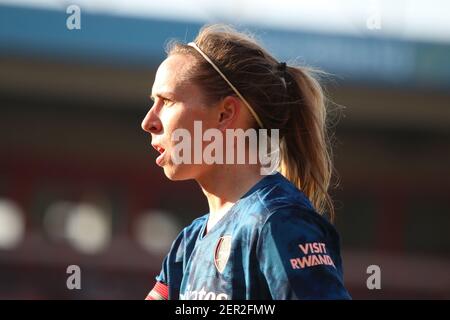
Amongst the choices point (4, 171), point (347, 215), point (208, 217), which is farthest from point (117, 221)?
point (208, 217)

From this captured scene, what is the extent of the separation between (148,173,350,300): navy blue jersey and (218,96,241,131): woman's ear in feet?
0.68

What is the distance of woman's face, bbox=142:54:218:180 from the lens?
2627 mm

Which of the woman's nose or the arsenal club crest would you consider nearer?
the arsenal club crest

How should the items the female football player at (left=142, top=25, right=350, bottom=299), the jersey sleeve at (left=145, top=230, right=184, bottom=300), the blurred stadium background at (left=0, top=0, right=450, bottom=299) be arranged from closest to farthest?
the female football player at (left=142, top=25, right=350, bottom=299) → the jersey sleeve at (left=145, top=230, right=184, bottom=300) → the blurred stadium background at (left=0, top=0, right=450, bottom=299)

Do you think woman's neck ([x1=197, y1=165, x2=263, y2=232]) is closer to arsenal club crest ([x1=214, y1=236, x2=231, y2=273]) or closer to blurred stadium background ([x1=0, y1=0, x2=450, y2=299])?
arsenal club crest ([x1=214, y1=236, x2=231, y2=273])

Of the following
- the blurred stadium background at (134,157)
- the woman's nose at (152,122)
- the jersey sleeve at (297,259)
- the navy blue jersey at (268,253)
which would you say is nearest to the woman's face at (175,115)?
Answer: the woman's nose at (152,122)

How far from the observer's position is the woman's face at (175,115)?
103 inches

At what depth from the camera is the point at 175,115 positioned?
262 centimetres

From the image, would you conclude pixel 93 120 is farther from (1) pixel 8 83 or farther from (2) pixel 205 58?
(2) pixel 205 58

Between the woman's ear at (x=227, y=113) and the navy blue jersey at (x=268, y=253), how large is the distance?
206 millimetres

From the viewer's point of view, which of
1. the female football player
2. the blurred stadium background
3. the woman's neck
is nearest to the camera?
the female football player

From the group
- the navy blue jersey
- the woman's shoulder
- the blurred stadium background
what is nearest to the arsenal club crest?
the navy blue jersey

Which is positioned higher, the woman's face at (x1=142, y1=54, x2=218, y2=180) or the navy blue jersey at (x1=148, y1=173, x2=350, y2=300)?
the woman's face at (x1=142, y1=54, x2=218, y2=180)

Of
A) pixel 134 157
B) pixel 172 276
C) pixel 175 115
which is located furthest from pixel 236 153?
pixel 134 157
